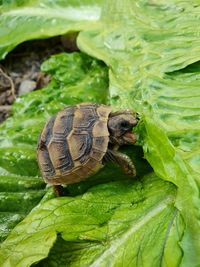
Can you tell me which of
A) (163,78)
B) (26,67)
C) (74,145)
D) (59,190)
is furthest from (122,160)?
(26,67)

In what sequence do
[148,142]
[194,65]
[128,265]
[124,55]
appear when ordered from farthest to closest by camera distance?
[124,55] < [194,65] < [148,142] < [128,265]

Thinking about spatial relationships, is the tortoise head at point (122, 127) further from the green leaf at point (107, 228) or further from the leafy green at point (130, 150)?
the green leaf at point (107, 228)

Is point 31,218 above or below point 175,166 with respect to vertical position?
below

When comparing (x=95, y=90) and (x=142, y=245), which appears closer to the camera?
(x=142, y=245)

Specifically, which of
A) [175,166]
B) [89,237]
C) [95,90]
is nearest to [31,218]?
[89,237]

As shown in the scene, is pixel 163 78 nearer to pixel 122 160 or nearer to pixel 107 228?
pixel 122 160

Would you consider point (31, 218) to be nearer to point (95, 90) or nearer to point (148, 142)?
point (148, 142)
